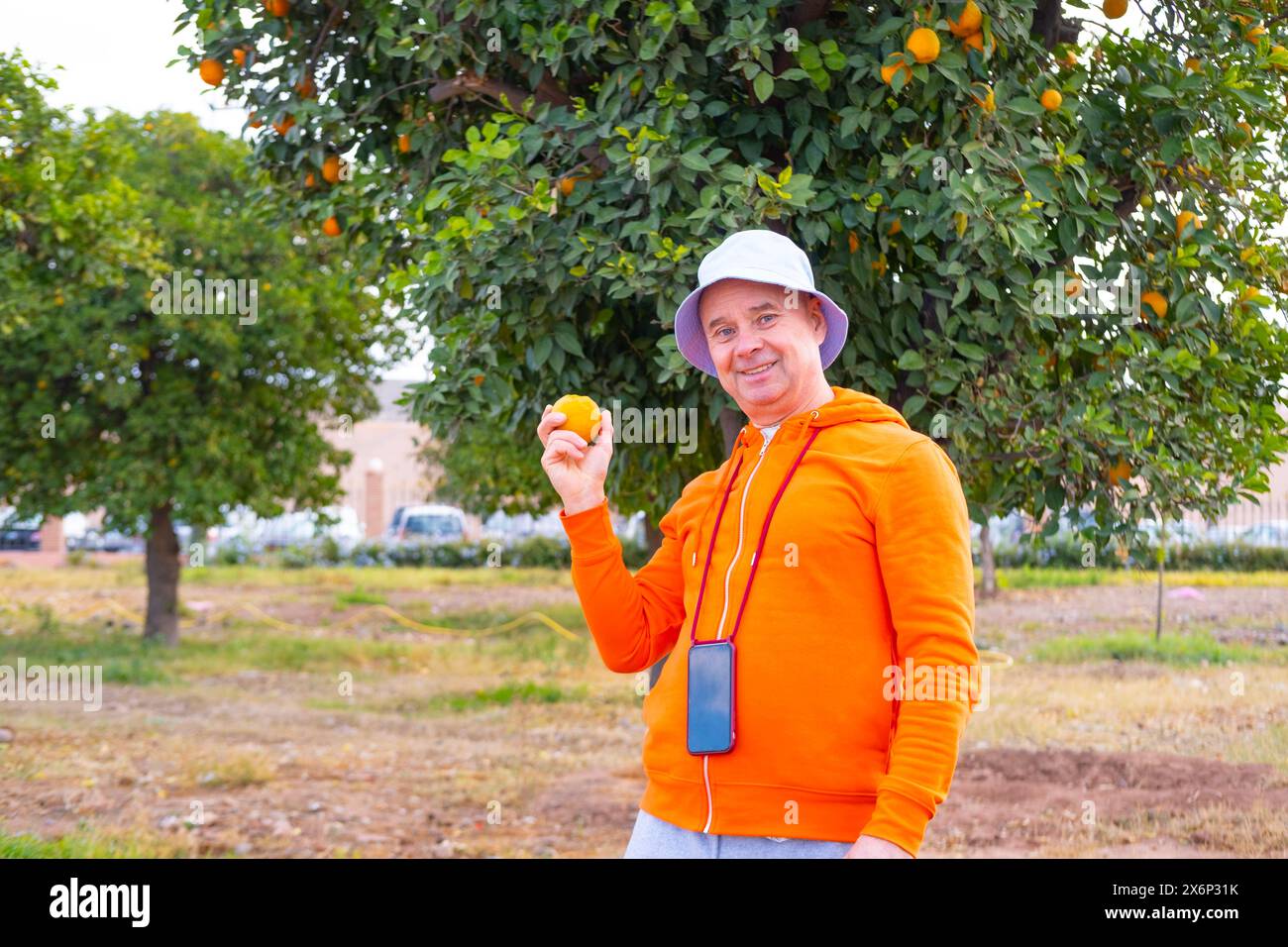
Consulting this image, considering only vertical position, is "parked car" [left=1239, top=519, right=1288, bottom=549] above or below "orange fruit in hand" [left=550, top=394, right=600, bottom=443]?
below

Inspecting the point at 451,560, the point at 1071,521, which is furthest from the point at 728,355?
the point at 451,560

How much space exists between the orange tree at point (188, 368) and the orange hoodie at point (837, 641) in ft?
31.1

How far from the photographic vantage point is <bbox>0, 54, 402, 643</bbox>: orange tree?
11805 millimetres

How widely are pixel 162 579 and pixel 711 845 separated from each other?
12.9 m

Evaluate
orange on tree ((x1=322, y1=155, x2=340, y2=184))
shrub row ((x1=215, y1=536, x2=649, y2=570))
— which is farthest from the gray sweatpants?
shrub row ((x1=215, y1=536, x2=649, y2=570))

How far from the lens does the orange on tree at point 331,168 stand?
14.8ft

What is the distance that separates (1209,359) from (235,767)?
6314 millimetres

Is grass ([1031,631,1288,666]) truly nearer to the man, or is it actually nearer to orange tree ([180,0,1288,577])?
Result: orange tree ([180,0,1288,577])

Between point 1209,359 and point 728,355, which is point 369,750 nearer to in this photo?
point 1209,359

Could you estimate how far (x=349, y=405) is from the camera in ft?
44.3

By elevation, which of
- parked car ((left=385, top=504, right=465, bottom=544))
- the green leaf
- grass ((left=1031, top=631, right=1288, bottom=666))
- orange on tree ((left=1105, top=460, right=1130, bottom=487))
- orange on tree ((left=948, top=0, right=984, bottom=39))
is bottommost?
grass ((left=1031, top=631, right=1288, bottom=666))

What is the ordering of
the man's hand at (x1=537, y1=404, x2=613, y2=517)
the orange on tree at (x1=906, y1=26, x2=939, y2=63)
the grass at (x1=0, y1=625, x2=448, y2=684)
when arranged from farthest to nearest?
the grass at (x1=0, y1=625, x2=448, y2=684) < the orange on tree at (x1=906, y1=26, x2=939, y2=63) < the man's hand at (x1=537, y1=404, x2=613, y2=517)

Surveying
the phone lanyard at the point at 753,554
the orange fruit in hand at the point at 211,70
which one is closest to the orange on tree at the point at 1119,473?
the phone lanyard at the point at 753,554

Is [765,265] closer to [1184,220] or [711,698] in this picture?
[711,698]
